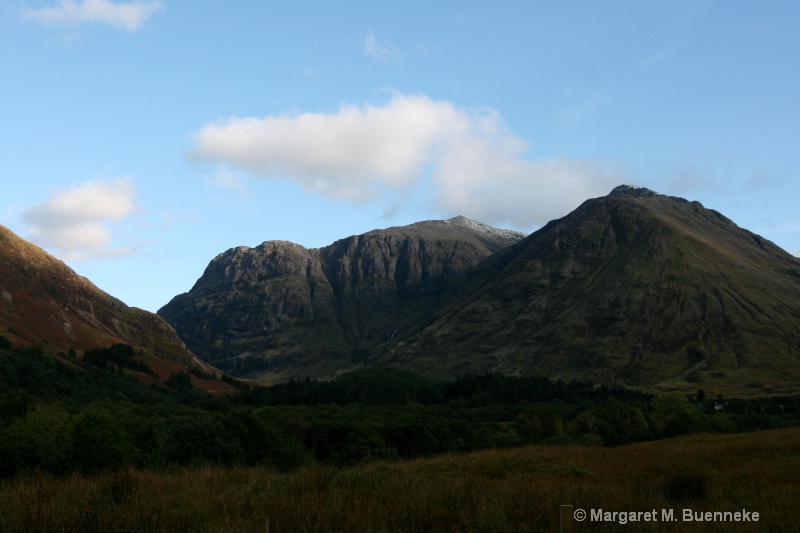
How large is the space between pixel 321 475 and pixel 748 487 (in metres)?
16.2

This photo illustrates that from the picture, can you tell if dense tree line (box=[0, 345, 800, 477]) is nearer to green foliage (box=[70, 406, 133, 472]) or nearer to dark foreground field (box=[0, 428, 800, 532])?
green foliage (box=[70, 406, 133, 472])

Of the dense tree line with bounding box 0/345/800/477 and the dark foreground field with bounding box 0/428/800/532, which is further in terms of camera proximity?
the dense tree line with bounding box 0/345/800/477

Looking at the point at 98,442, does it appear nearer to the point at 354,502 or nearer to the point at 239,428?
the point at 239,428

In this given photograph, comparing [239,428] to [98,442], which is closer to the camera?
[98,442]

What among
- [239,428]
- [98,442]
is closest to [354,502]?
[98,442]

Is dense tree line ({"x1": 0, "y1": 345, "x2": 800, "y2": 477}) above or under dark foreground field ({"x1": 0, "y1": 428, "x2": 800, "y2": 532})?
under

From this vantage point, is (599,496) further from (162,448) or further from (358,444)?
(358,444)

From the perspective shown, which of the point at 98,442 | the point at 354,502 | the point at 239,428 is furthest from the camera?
the point at 239,428

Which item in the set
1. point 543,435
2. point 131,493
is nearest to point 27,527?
point 131,493

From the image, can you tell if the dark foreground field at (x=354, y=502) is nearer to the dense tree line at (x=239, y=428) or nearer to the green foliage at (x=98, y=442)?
the dense tree line at (x=239, y=428)

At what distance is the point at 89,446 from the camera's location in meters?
57.5

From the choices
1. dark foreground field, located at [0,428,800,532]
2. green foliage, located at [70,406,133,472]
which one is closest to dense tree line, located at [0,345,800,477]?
green foliage, located at [70,406,133,472]

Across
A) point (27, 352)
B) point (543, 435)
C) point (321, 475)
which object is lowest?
point (543, 435)

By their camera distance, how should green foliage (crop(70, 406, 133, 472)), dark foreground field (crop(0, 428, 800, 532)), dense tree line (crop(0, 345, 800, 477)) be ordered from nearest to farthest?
1. dark foreground field (crop(0, 428, 800, 532))
2. green foliage (crop(70, 406, 133, 472))
3. dense tree line (crop(0, 345, 800, 477))
